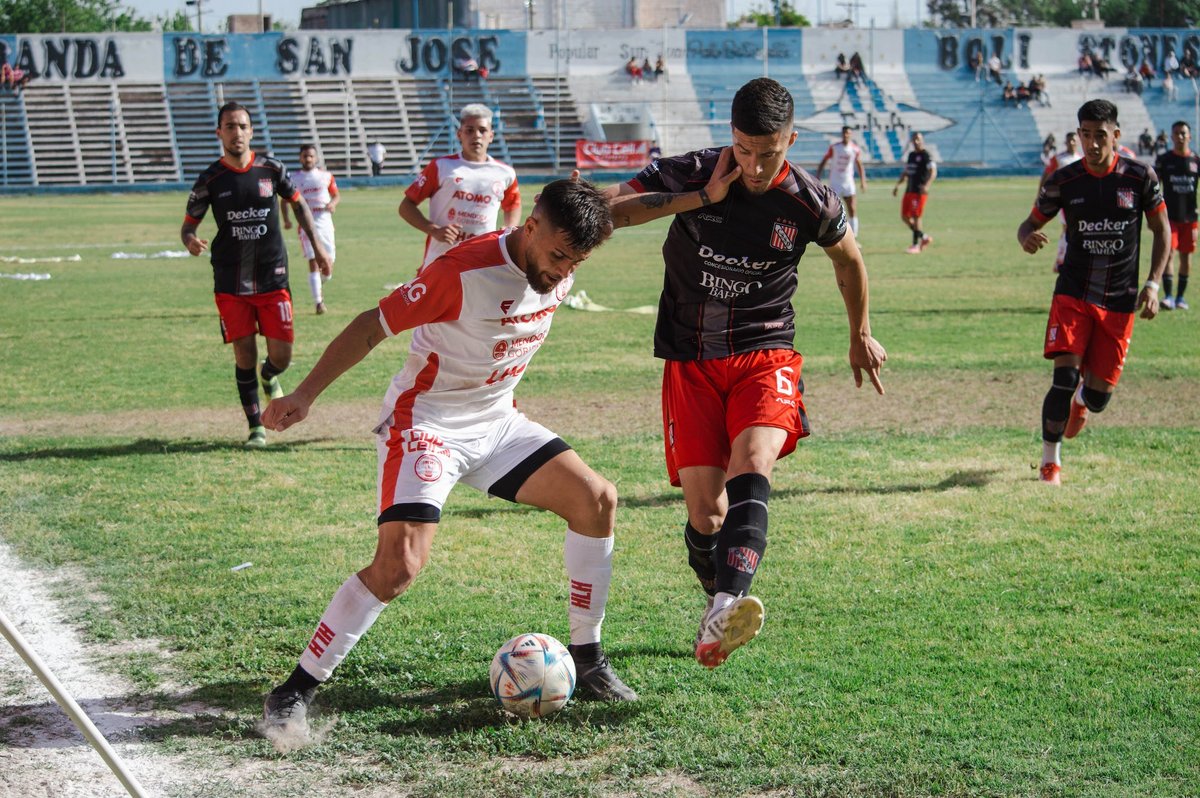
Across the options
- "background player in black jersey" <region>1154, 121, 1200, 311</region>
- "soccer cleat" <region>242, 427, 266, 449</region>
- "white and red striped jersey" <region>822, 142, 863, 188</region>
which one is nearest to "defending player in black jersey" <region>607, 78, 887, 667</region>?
"soccer cleat" <region>242, 427, 266, 449</region>

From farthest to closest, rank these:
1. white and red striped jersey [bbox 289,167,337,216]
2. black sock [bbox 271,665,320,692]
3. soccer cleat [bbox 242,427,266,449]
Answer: white and red striped jersey [bbox 289,167,337,216] → soccer cleat [bbox 242,427,266,449] → black sock [bbox 271,665,320,692]

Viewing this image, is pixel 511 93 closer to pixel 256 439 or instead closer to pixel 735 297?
pixel 256 439

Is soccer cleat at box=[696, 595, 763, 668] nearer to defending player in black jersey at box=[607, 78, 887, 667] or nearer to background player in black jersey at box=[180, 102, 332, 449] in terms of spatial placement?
defending player in black jersey at box=[607, 78, 887, 667]

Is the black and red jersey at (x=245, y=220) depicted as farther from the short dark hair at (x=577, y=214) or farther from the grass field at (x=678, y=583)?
the short dark hair at (x=577, y=214)

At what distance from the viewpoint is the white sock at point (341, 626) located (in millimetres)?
4406

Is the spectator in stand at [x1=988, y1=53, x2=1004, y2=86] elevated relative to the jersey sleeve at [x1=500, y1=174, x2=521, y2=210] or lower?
elevated

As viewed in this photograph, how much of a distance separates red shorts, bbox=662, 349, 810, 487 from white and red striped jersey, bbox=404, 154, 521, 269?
5956 millimetres

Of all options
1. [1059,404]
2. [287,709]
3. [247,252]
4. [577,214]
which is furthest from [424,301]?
[247,252]

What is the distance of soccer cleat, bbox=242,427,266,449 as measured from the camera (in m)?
9.27

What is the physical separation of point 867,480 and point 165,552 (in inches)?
167

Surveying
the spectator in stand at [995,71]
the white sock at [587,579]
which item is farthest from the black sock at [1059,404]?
the spectator in stand at [995,71]

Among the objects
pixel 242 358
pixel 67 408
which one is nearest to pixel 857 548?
pixel 242 358

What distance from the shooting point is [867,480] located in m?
8.12

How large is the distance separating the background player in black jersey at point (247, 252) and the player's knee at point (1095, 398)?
18.7ft
